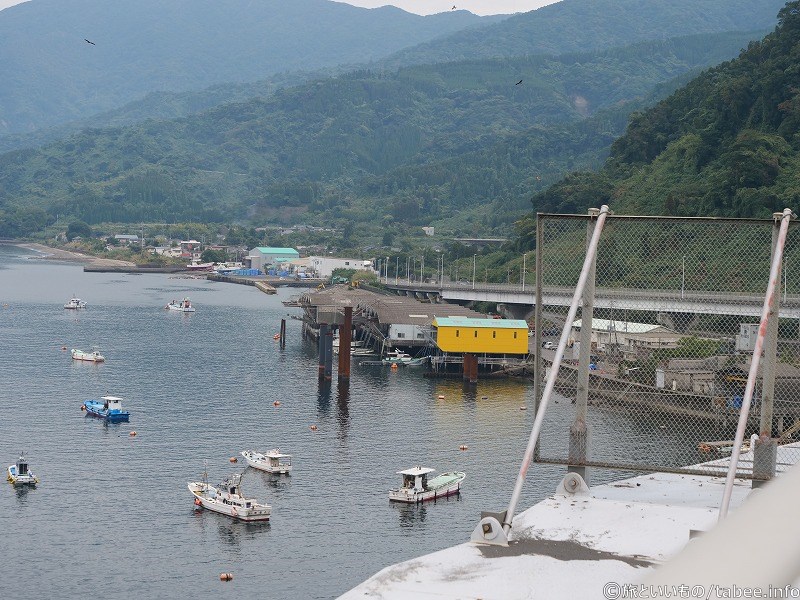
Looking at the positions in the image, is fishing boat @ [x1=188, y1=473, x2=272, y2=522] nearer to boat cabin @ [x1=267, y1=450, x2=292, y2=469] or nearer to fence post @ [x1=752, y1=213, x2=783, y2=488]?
boat cabin @ [x1=267, y1=450, x2=292, y2=469]

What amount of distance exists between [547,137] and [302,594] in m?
175

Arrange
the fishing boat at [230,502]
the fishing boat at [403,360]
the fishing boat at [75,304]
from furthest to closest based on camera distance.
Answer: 1. the fishing boat at [75,304]
2. the fishing boat at [403,360]
3. the fishing boat at [230,502]

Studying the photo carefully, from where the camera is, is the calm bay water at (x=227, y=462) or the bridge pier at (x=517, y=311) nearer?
the calm bay water at (x=227, y=462)

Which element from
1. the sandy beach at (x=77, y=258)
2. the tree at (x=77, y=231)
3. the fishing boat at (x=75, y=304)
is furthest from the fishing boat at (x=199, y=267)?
the fishing boat at (x=75, y=304)

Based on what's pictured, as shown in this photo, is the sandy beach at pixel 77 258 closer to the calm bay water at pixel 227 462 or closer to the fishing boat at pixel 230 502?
the calm bay water at pixel 227 462

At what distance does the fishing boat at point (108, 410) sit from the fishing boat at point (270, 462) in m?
7.55

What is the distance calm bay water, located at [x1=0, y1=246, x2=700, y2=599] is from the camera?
2303 centimetres

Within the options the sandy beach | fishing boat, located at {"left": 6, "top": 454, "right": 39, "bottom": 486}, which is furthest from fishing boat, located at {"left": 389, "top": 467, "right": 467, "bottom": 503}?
the sandy beach

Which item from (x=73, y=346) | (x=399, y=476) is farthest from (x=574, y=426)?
(x=73, y=346)

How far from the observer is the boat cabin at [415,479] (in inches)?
1126

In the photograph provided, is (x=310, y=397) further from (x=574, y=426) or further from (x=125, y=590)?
(x=574, y=426)

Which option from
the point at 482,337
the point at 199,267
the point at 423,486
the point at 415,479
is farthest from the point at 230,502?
the point at 199,267

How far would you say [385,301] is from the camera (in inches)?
2591

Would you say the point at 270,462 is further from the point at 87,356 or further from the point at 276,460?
the point at 87,356
